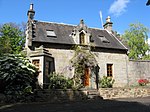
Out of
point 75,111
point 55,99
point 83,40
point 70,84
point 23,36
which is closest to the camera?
point 75,111

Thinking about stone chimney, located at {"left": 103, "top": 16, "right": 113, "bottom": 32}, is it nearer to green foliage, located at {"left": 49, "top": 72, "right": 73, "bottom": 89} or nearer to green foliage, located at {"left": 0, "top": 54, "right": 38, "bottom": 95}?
green foliage, located at {"left": 49, "top": 72, "right": 73, "bottom": 89}

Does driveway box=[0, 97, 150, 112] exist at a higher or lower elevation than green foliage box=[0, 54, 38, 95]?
lower

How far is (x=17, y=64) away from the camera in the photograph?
15.8 meters

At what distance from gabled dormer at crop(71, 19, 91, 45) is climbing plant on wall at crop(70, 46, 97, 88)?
128 centimetres

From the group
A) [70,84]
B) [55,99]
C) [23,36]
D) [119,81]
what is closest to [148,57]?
[119,81]

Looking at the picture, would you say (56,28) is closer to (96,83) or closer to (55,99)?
(96,83)

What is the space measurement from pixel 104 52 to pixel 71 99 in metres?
8.18

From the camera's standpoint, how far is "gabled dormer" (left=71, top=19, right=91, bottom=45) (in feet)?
70.4

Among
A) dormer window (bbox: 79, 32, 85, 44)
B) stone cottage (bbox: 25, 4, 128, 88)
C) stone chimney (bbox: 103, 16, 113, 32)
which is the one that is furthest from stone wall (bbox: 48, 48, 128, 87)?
stone chimney (bbox: 103, 16, 113, 32)

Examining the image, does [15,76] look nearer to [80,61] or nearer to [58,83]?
[58,83]

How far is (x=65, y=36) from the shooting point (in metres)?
21.7

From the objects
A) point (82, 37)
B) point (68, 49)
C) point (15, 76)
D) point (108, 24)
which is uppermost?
point (108, 24)

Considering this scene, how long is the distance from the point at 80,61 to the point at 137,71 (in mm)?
7339

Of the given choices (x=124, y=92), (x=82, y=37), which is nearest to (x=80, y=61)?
(x=82, y=37)
